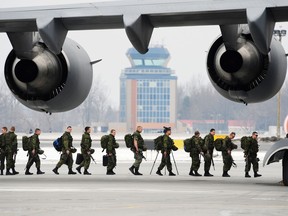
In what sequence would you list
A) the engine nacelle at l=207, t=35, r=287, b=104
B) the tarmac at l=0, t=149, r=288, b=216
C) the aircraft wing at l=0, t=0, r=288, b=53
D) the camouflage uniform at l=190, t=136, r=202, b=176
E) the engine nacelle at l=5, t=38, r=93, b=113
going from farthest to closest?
1. the camouflage uniform at l=190, t=136, r=202, b=176
2. the engine nacelle at l=5, t=38, r=93, b=113
3. the engine nacelle at l=207, t=35, r=287, b=104
4. the aircraft wing at l=0, t=0, r=288, b=53
5. the tarmac at l=0, t=149, r=288, b=216

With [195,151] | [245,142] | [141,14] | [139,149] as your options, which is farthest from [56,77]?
[245,142]

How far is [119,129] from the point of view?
580 feet

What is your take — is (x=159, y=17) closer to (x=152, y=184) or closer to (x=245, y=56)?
(x=245, y=56)

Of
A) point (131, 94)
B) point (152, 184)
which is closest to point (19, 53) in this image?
point (152, 184)

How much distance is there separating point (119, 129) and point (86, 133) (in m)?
151

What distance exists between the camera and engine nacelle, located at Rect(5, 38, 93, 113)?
821 inches

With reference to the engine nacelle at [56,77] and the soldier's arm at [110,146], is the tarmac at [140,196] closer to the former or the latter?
the soldier's arm at [110,146]

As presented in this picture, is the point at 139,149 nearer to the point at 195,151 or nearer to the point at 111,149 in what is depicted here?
the point at 111,149

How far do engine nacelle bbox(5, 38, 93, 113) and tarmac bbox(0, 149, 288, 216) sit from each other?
1.83m

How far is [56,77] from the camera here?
2092cm

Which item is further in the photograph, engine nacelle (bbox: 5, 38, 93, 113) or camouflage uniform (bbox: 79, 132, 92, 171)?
camouflage uniform (bbox: 79, 132, 92, 171)

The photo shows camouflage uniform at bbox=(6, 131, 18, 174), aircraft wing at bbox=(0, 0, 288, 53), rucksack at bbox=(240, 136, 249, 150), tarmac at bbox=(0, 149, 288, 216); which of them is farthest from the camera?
camouflage uniform at bbox=(6, 131, 18, 174)

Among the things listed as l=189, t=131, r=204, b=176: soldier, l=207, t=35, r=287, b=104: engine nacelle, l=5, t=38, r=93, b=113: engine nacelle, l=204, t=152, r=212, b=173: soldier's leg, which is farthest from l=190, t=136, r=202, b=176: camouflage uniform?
l=5, t=38, r=93, b=113: engine nacelle

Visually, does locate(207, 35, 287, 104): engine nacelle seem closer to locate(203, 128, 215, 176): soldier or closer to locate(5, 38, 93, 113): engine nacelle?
locate(5, 38, 93, 113): engine nacelle
